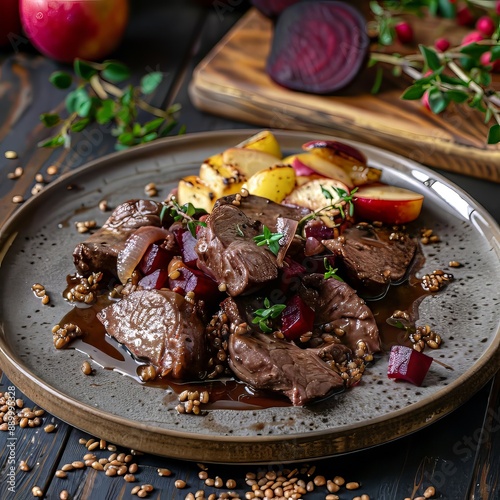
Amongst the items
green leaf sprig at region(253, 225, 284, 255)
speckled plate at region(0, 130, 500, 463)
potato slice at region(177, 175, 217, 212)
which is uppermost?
green leaf sprig at region(253, 225, 284, 255)

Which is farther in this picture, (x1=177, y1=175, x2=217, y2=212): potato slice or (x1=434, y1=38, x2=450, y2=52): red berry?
Answer: (x1=434, y1=38, x2=450, y2=52): red berry

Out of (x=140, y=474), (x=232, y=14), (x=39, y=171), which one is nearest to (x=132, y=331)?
(x=140, y=474)

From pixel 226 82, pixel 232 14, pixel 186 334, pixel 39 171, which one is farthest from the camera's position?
pixel 232 14

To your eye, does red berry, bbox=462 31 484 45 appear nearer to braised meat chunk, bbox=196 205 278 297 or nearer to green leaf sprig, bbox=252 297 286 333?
braised meat chunk, bbox=196 205 278 297

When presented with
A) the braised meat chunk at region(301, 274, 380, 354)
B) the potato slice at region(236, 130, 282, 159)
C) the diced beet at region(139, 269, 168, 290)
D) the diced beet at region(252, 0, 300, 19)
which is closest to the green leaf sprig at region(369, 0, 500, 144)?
the diced beet at region(252, 0, 300, 19)

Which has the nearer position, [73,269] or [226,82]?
[73,269]

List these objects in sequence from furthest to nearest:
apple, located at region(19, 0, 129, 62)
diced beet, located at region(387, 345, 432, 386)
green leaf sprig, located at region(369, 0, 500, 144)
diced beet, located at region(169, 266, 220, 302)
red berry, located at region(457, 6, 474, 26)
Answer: red berry, located at region(457, 6, 474, 26) → apple, located at region(19, 0, 129, 62) → green leaf sprig, located at region(369, 0, 500, 144) → diced beet, located at region(169, 266, 220, 302) → diced beet, located at region(387, 345, 432, 386)

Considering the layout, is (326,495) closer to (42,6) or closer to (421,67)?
(421,67)
